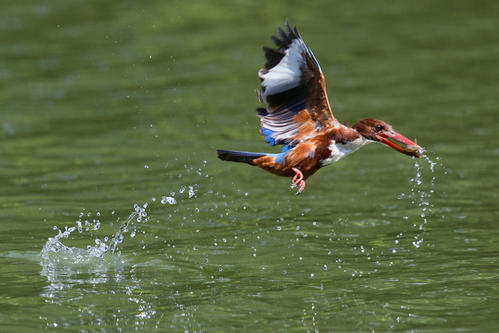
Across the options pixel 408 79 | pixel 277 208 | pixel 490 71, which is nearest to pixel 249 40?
pixel 408 79

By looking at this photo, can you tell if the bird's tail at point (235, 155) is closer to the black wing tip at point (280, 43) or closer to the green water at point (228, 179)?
the black wing tip at point (280, 43)

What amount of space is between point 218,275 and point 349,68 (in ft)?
27.3

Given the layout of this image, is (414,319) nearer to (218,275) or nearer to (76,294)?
(218,275)

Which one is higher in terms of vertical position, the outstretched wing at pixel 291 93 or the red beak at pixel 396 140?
the outstretched wing at pixel 291 93

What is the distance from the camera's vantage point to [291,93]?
7.67 m

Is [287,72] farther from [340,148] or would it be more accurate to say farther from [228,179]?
[228,179]

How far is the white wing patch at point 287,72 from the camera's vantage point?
290 inches

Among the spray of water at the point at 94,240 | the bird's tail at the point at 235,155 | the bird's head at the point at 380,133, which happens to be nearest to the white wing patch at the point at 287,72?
the bird's tail at the point at 235,155

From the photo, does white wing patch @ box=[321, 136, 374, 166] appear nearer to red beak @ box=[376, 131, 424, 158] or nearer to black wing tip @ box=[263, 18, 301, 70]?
red beak @ box=[376, 131, 424, 158]

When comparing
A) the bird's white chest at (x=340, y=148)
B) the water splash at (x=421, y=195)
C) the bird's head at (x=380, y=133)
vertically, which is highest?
the bird's head at (x=380, y=133)

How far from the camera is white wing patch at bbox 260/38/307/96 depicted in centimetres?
736

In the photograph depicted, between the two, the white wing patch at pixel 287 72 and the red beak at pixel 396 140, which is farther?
the red beak at pixel 396 140

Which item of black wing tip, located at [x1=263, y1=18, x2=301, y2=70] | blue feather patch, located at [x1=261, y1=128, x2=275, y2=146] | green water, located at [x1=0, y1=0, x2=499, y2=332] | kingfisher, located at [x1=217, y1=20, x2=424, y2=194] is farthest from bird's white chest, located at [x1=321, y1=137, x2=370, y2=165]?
green water, located at [x1=0, y1=0, x2=499, y2=332]

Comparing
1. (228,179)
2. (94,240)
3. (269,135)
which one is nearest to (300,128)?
(269,135)
